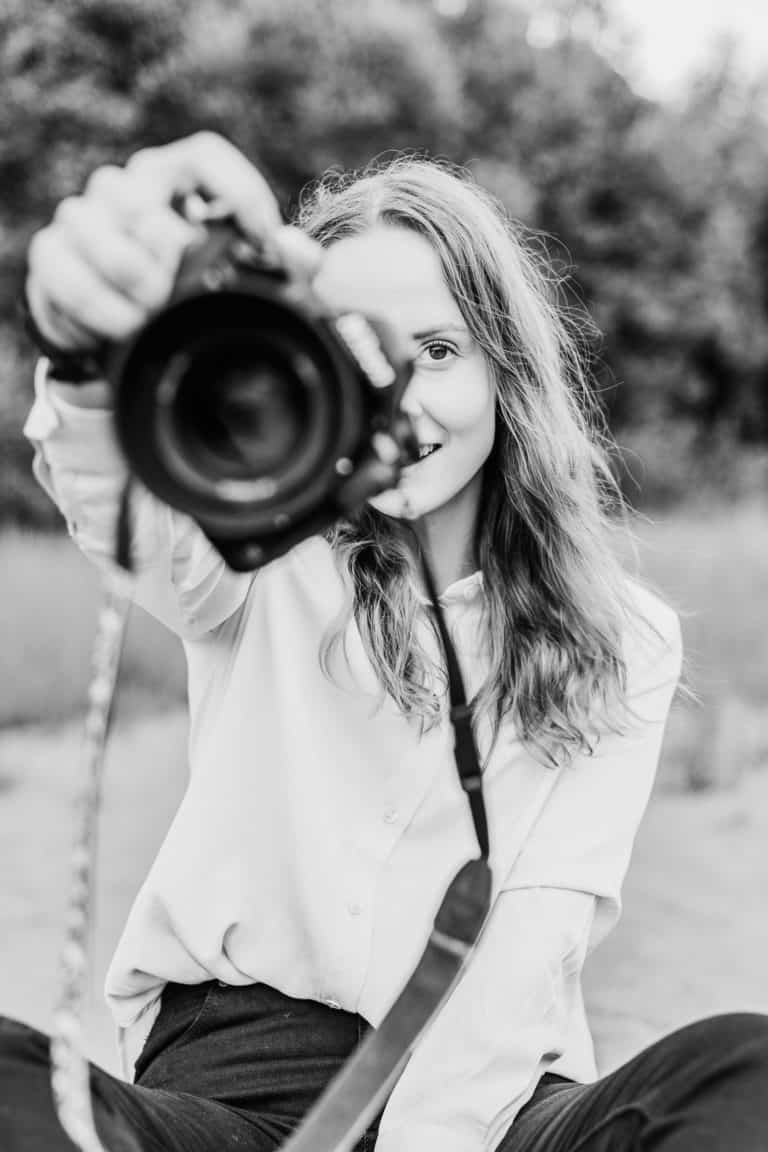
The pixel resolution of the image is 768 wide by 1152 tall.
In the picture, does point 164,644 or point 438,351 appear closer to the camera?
point 438,351

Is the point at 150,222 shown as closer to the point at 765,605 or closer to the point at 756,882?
the point at 756,882

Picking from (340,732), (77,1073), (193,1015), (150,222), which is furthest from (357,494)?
(193,1015)

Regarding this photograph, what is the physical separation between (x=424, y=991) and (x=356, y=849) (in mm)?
A: 311

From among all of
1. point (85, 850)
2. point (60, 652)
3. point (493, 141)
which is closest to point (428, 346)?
point (85, 850)

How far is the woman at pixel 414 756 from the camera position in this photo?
57.5 inches

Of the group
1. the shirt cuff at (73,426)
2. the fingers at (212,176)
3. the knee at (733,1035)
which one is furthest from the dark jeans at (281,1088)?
the fingers at (212,176)

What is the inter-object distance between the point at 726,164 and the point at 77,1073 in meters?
15.0

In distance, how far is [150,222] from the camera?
0.98 metres

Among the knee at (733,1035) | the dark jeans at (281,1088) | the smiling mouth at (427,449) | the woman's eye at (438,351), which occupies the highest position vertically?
the woman's eye at (438,351)

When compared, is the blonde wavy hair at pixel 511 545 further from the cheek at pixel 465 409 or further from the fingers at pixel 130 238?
the fingers at pixel 130 238

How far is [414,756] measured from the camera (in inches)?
62.6

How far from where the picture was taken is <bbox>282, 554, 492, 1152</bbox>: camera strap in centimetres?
118

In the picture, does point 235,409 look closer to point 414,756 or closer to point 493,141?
point 414,756

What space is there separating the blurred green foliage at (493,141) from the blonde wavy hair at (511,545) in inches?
207
